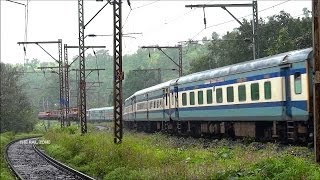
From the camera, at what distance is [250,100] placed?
22.4 metres

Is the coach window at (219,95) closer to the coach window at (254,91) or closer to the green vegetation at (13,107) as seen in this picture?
the coach window at (254,91)

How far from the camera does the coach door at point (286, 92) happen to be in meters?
19.2

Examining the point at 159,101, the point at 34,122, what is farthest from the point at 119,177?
the point at 34,122

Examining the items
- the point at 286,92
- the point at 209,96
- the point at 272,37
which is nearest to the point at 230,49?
the point at 272,37

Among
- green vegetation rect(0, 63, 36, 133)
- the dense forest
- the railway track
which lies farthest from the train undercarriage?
green vegetation rect(0, 63, 36, 133)

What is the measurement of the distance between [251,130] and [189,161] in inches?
257

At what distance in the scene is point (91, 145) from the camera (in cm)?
2395

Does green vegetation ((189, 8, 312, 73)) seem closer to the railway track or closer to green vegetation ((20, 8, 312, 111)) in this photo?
green vegetation ((20, 8, 312, 111))

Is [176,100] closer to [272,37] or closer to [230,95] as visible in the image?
[230,95]

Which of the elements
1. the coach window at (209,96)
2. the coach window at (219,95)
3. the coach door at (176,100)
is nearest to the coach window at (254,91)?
the coach window at (219,95)

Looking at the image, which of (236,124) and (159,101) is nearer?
(236,124)

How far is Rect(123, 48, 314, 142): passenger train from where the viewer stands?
731 inches

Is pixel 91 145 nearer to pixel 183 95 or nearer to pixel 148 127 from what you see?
pixel 183 95

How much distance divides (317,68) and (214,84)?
47.8 ft
